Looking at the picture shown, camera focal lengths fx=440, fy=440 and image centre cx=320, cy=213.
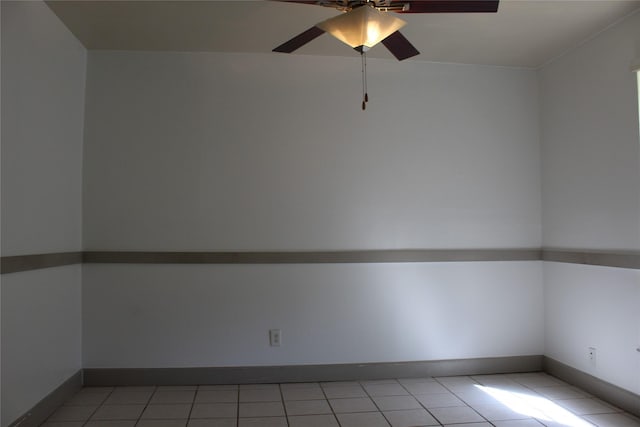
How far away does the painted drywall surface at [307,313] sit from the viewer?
123 inches

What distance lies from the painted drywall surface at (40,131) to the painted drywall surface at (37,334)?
7.2 inches

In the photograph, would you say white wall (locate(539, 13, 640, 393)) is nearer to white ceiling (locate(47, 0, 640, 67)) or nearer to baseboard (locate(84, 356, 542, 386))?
white ceiling (locate(47, 0, 640, 67))

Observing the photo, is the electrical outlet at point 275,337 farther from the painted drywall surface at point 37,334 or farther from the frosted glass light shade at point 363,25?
the frosted glass light shade at point 363,25

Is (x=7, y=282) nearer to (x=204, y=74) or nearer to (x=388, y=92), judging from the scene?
(x=204, y=74)

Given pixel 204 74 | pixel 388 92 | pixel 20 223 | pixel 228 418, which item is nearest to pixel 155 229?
pixel 20 223

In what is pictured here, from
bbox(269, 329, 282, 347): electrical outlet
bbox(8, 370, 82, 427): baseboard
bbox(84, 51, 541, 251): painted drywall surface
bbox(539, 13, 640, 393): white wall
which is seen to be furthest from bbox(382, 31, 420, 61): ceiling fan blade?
bbox(8, 370, 82, 427): baseboard

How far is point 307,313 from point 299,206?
0.79 metres

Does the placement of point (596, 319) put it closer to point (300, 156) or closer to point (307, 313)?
point (307, 313)

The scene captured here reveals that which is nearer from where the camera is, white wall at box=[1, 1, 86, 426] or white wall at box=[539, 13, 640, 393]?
white wall at box=[1, 1, 86, 426]

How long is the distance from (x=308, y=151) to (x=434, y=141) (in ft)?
3.24

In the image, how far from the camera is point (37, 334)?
2.48 m

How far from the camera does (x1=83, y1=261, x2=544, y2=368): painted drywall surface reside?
313 centimetres

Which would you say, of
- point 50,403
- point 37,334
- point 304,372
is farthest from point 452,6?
point 50,403

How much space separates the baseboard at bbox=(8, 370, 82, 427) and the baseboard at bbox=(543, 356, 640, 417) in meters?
3.40
